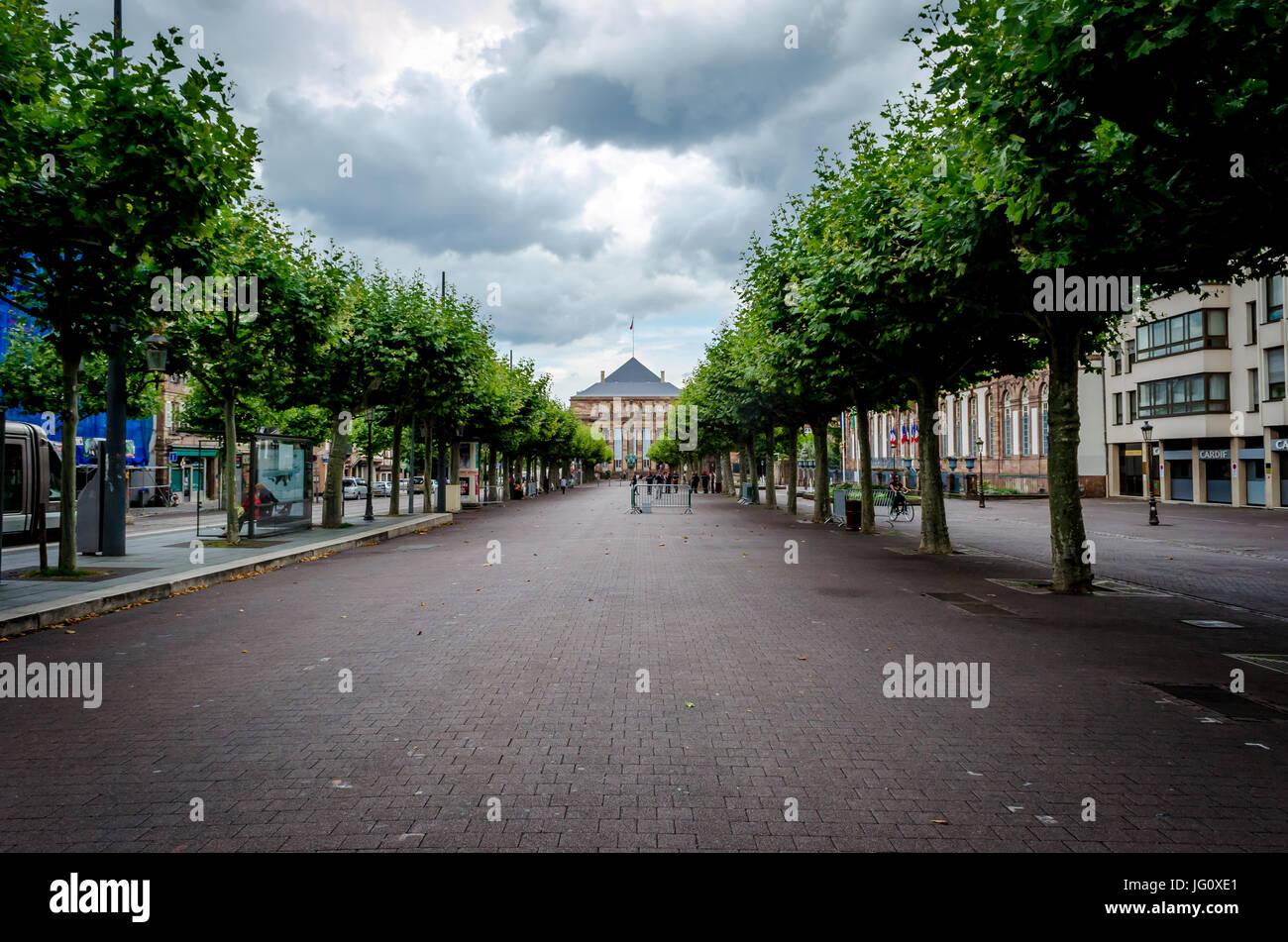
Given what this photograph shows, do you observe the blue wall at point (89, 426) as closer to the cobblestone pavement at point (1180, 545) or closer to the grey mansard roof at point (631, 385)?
the cobblestone pavement at point (1180, 545)

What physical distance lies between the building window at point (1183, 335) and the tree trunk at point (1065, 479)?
31.6 m

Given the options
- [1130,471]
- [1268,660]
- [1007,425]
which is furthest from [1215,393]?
[1268,660]

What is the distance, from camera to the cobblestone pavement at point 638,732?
3.92 meters

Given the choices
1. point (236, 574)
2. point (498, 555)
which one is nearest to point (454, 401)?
point (498, 555)

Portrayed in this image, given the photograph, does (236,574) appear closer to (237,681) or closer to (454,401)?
(237,681)

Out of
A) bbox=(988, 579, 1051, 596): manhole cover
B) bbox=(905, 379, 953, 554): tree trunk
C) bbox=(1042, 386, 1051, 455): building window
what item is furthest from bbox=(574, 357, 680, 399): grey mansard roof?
bbox=(988, 579, 1051, 596): manhole cover

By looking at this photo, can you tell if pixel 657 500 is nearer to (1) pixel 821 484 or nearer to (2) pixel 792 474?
(2) pixel 792 474

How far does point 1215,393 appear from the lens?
131ft

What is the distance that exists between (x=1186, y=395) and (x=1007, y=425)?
20.7 meters

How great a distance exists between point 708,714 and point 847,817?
1.90 metres

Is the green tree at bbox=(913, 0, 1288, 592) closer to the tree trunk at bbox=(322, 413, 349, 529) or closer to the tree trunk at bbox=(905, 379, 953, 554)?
the tree trunk at bbox=(905, 379, 953, 554)

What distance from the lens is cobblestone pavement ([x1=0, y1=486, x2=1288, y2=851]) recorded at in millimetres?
3918

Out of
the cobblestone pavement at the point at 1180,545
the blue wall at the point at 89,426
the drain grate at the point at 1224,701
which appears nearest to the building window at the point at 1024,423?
the cobblestone pavement at the point at 1180,545
